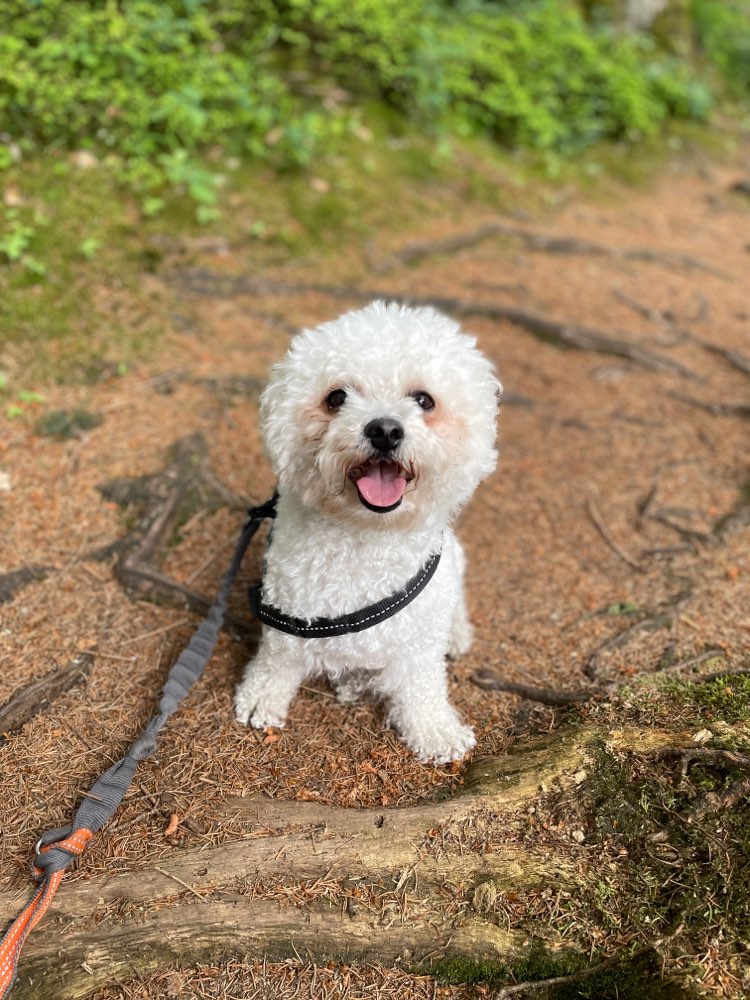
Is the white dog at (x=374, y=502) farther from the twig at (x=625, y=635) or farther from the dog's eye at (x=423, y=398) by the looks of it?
the twig at (x=625, y=635)

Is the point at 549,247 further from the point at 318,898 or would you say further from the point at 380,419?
the point at 318,898

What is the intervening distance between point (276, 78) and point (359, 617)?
265 inches

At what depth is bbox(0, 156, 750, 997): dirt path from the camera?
10.0ft

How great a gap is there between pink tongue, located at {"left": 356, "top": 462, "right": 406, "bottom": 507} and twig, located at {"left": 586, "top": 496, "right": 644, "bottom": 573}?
2369mm

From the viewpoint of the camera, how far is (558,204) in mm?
9016

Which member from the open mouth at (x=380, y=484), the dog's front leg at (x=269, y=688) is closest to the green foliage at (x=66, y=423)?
the dog's front leg at (x=269, y=688)

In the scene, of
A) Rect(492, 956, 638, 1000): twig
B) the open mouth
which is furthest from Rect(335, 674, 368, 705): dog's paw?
Rect(492, 956, 638, 1000): twig

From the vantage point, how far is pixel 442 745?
124 inches

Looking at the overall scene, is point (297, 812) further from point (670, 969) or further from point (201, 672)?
point (670, 969)

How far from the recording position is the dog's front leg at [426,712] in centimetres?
317

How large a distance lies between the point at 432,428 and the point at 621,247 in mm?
6958

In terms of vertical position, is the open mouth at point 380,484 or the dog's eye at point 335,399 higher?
the dog's eye at point 335,399

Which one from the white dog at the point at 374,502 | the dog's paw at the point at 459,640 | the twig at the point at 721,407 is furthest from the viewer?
the twig at the point at 721,407

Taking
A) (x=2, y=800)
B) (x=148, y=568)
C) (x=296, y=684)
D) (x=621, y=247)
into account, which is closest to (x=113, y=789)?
(x=2, y=800)
